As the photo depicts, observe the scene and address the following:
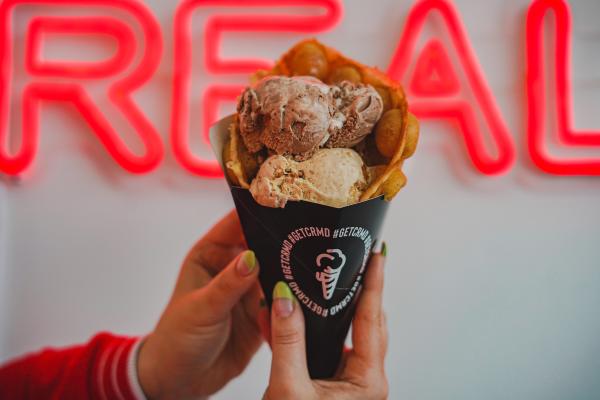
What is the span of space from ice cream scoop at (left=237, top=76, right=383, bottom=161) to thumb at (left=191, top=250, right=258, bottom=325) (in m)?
0.29

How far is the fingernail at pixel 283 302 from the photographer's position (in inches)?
38.6

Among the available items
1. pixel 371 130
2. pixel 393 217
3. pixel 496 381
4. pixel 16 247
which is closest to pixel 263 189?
pixel 371 130

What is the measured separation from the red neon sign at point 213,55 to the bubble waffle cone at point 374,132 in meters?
0.95

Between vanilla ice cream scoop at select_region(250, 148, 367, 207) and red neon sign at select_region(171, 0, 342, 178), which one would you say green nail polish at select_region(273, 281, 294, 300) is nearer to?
vanilla ice cream scoop at select_region(250, 148, 367, 207)

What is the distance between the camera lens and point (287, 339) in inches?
37.4

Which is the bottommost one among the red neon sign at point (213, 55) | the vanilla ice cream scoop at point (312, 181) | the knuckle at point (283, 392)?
the knuckle at point (283, 392)

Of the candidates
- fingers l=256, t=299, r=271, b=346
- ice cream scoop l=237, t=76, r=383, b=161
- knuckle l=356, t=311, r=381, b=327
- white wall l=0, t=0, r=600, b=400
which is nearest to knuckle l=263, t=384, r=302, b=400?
knuckle l=356, t=311, r=381, b=327

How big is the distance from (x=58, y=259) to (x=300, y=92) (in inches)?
81.6

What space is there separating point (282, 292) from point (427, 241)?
4.55 ft

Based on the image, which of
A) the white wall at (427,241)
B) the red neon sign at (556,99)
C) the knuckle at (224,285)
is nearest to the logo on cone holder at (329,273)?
the knuckle at (224,285)

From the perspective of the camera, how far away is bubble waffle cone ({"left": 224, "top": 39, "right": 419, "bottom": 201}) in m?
0.99

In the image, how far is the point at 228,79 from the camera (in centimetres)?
223

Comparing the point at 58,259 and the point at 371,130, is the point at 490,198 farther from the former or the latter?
the point at 58,259

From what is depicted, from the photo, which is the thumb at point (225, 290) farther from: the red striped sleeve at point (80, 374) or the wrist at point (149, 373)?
the red striped sleeve at point (80, 374)
